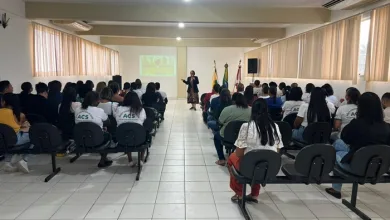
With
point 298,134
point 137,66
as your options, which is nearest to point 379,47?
point 298,134

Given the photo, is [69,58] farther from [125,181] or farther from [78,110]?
[125,181]

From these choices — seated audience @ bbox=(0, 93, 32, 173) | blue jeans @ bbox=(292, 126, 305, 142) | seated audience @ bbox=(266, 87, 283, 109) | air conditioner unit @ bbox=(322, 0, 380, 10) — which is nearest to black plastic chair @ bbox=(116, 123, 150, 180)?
seated audience @ bbox=(0, 93, 32, 173)

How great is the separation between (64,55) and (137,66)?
7013 millimetres

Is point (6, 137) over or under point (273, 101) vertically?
under

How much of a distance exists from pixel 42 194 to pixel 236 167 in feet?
7.29

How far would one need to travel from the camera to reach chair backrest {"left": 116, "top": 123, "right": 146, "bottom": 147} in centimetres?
373

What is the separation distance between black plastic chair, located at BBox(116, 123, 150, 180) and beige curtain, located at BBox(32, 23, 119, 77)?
399 cm

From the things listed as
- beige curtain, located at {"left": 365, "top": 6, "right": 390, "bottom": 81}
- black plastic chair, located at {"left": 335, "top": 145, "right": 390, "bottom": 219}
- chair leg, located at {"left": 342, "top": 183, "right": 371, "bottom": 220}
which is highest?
beige curtain, located at {"left": 365, "top": 6, "right": 390, "bottom": 81}

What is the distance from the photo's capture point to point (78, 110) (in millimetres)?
3906

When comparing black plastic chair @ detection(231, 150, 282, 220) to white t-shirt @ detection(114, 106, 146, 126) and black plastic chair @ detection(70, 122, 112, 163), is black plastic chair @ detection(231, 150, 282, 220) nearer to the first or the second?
white t-shirt @ detection(114, 106, 146, 126)

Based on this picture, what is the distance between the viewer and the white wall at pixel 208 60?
15523mm

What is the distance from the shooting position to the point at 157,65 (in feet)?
50.5

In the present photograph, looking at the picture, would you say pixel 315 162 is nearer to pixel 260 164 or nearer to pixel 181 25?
pixel 260 164

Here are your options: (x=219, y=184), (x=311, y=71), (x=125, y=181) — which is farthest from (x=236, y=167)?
(x=311, y=71)
